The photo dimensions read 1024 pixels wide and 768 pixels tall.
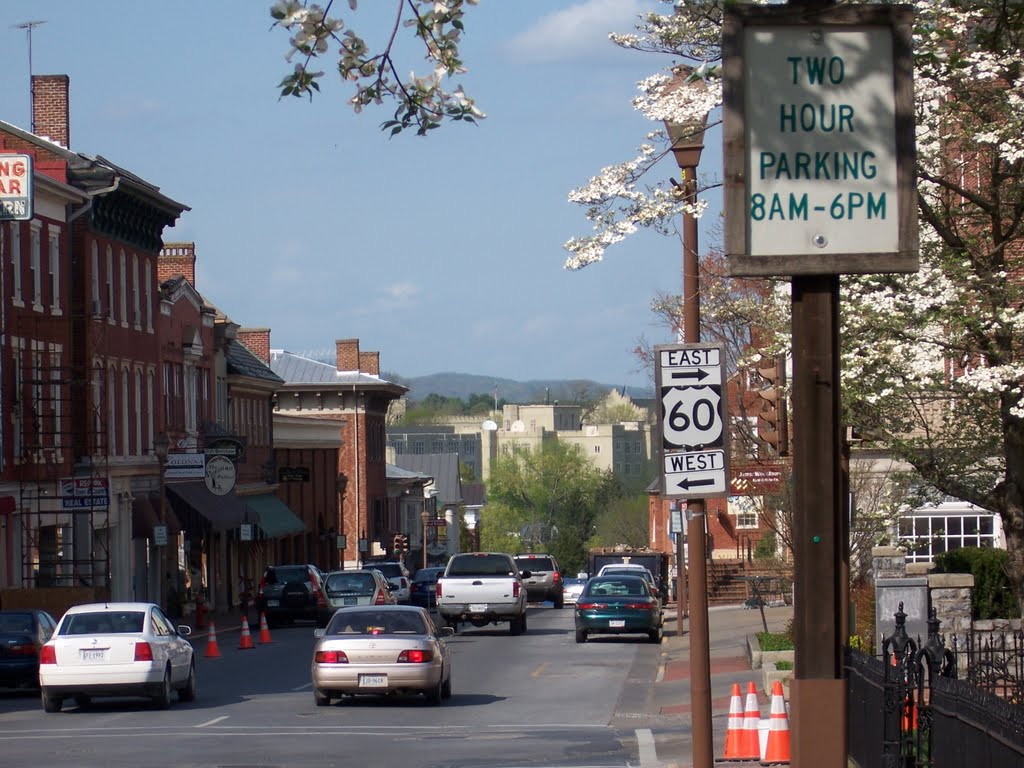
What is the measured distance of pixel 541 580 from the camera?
179 ft

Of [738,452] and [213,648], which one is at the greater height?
[738,452]

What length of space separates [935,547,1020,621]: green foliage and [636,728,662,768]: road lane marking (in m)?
6.92

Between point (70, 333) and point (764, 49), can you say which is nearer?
point (764, 49)

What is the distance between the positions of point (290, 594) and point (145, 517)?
21.2ft

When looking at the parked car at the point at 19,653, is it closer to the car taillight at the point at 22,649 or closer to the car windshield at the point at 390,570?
the car taillight at the point at 22,649

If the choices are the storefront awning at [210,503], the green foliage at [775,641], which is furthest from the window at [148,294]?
the green foliage at [775,641]

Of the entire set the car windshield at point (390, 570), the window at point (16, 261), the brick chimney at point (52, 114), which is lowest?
the car windshield at point (390, 570)

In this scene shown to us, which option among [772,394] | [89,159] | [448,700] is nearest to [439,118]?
[772,394]

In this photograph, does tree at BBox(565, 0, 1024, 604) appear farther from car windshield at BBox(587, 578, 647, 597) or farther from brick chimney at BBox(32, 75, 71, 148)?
brick chimney at BBox(32, 75, 71, 148)

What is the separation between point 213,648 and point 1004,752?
88.9 ft

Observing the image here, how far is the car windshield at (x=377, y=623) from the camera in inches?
832

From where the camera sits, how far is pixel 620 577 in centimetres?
3484

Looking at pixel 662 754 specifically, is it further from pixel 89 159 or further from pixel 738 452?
pixel 89 159

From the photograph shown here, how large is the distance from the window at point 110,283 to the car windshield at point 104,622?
25428 mm
